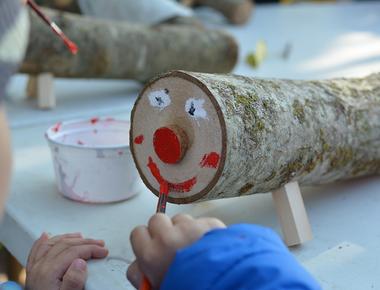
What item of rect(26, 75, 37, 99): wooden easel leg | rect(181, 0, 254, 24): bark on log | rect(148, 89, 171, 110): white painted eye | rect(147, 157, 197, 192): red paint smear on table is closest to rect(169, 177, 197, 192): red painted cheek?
rect(147, 157, 197, 192): red paint smear on table

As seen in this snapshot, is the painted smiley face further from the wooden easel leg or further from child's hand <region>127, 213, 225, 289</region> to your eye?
the wooden easel leg

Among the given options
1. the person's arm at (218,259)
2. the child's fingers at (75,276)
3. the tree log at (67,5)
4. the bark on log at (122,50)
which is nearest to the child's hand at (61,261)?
the child's fingers at (75,276)

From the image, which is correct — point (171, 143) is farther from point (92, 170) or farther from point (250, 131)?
point (92, 170)

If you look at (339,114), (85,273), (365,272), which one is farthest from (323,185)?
(85,273)

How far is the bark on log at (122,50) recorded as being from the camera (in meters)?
1.88

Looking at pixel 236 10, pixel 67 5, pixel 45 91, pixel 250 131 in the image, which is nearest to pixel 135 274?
pixel 250 131

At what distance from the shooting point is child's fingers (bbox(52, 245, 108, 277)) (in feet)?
3.13

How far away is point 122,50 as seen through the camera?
2.01 metres

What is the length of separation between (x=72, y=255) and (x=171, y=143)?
247mm

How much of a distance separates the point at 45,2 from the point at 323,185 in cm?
222

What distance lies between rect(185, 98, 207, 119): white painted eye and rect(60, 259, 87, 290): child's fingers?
0.97 feet

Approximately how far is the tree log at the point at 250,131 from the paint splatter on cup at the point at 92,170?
7.6 inches

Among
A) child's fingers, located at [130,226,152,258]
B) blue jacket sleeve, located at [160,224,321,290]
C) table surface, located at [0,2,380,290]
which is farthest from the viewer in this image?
table surface, located at [0,2,380,290]

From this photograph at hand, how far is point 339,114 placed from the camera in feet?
3.74
